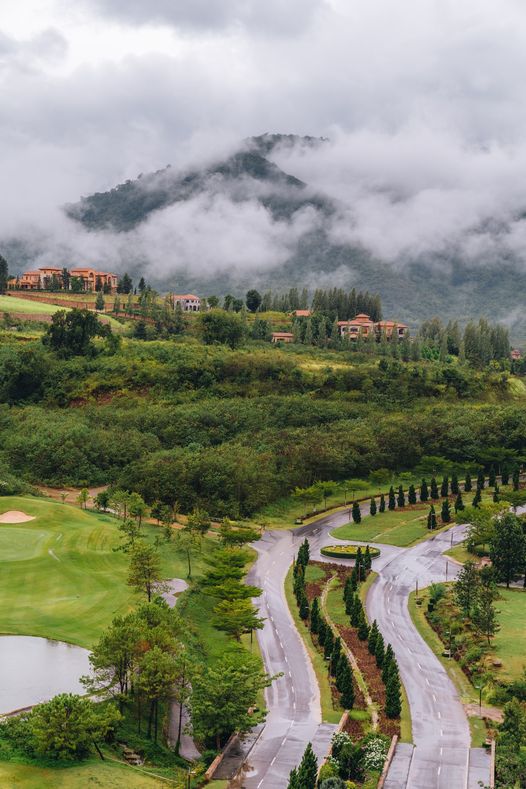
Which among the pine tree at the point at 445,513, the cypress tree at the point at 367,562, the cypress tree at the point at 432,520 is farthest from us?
the pine tree at the point at 445,513

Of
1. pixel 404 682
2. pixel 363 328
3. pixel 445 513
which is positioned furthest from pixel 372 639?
pixel 363 328

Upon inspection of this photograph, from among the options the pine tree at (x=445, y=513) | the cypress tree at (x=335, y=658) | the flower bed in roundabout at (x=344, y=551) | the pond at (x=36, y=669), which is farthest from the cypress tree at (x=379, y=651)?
the pine tree at (x=445, y=513)

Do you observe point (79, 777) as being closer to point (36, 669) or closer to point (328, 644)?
point (36, 669)

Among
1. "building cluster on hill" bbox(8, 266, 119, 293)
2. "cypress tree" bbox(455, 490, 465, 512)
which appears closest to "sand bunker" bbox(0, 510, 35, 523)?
"cypress tree" bbox(455, 490, 465, 512)

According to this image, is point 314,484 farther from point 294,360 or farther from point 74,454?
point 294,360

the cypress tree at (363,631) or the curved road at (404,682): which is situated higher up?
the cypress tree at (363,631)

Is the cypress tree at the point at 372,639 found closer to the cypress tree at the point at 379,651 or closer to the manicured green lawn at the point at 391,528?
the cypress tree at the point at 379,651
